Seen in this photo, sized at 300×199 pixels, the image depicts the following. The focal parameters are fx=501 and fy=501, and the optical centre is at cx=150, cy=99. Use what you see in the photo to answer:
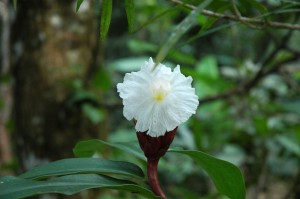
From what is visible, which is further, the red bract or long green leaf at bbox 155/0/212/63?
the red bract

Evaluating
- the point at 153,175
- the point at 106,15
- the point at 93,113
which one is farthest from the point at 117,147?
the point at 93,113

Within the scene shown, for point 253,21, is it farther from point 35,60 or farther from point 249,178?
point 249,178

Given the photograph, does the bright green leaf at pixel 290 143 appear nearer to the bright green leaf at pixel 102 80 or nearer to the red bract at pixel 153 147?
the bright green leaf at pixel 102 80

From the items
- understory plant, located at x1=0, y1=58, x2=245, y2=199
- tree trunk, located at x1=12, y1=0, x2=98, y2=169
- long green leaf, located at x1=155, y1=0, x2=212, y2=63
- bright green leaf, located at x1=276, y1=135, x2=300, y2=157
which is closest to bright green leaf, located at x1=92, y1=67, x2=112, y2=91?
tree trunk, located at x1=12, y1=0, x2=98, y2=169

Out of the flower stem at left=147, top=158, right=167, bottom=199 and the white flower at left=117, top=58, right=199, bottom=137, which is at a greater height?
the white flower at left=117, top=58, right=199, bottom=137

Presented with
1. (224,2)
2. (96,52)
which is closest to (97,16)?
(96,52)

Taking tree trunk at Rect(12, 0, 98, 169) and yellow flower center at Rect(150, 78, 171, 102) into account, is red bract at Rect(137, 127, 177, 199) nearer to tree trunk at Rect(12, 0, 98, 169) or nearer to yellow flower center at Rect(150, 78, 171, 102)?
yellow flower center at Rect(150, 78, 171, 102)
